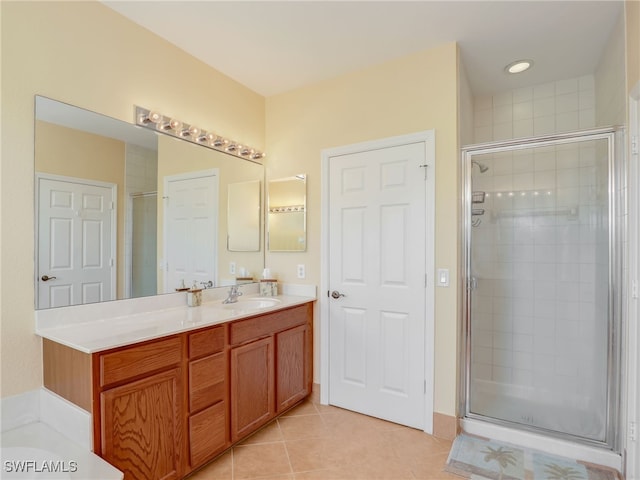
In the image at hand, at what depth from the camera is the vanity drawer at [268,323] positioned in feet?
6.81

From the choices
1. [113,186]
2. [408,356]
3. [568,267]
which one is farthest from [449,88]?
[113,186]

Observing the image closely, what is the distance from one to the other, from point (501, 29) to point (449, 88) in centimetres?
44

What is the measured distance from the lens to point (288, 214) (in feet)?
9.68

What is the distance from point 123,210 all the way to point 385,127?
1899 millimetres

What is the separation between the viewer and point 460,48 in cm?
235

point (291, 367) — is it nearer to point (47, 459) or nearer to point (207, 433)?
point (207, 433)

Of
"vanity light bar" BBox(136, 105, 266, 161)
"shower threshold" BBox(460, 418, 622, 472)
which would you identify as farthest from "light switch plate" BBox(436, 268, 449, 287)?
"vanity light bar" BBox(136, 105, 266, 161)

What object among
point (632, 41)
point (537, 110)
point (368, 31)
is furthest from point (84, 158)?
point (537, 110)

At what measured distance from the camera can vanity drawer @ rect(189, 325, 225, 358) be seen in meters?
1.80

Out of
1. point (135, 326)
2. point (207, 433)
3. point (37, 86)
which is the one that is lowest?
point (207, 433)

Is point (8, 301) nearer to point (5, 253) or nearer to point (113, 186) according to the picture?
point (5, 253)

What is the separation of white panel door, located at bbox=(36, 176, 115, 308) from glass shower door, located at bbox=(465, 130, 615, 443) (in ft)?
7.80

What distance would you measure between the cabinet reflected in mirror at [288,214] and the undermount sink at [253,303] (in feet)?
1.70

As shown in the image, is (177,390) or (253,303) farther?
(253,303)
